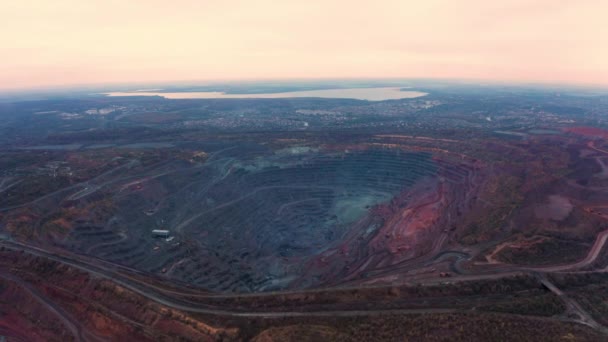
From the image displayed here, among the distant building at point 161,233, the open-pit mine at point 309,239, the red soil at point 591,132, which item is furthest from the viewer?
the red soil at point 591,132

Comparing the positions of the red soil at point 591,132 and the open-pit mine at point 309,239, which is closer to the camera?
the open-pit mine at point 309,239

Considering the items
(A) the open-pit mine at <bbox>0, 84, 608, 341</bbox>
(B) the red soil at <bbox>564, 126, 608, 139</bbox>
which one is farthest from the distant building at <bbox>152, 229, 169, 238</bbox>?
(B) the red soil at <bbox>564, 126, 608, 139</bbox>

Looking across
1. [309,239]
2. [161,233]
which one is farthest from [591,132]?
[161,233]

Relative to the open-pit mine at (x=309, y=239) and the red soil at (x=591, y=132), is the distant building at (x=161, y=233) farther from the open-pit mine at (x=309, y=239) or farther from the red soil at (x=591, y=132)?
the red soil at (x=591, y=132)

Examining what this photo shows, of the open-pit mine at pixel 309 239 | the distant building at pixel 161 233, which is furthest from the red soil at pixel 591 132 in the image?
the distant building at pixel 161 233

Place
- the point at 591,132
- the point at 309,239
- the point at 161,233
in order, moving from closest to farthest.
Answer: the point at 161,233 → the point at 309,239 → the point at 591,132

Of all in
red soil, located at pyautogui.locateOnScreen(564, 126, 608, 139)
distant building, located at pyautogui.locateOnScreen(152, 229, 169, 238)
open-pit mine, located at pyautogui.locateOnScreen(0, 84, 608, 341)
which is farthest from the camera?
red soil, located at pyautogui.locateOnScreen(564, 126, 608, 139)

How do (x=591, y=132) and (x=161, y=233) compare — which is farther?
(x=591, y=132)

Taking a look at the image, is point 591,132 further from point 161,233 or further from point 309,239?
point 161,233

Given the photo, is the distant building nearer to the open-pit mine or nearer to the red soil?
the open-pit mine

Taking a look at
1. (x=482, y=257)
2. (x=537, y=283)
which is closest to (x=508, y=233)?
(x=482, y=257)

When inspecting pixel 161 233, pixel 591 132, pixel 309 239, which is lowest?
pixel 309 239

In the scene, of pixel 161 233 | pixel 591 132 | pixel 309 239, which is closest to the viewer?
pixel 161 233
